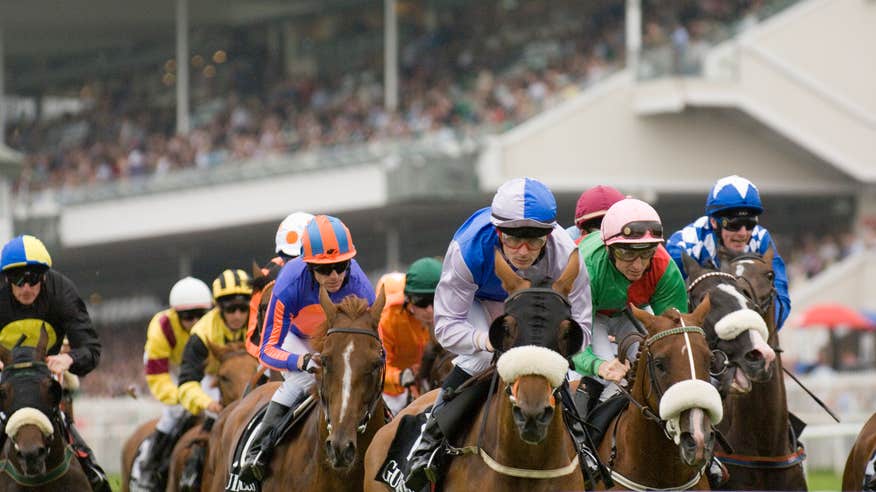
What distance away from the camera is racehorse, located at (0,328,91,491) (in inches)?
351

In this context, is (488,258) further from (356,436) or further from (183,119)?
(183,119)

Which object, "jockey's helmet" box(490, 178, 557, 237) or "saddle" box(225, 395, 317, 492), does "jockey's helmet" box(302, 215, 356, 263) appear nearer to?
"saddle" box(225, 395, 317, 492)

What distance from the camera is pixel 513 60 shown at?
109ft

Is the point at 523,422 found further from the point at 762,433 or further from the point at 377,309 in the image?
the point at 762,433

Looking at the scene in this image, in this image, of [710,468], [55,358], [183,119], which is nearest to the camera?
[710,468]

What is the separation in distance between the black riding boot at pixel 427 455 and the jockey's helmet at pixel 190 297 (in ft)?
17.9

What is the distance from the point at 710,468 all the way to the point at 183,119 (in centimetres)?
3044

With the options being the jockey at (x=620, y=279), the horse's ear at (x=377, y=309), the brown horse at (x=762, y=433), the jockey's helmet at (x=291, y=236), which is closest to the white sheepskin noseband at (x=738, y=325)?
the jockey at (x=620, y=279)

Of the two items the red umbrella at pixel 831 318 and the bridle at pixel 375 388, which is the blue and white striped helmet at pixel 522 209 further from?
the red umbrella at pixel 831 318

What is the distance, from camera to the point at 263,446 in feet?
29.8

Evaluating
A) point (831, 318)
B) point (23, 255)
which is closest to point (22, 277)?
point (23, 255)

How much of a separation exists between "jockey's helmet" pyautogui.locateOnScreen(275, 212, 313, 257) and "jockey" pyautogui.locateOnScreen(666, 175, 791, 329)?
106 inches

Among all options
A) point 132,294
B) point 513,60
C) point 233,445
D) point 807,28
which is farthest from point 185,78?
point 233,445

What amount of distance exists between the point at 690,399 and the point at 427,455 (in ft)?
4.03
